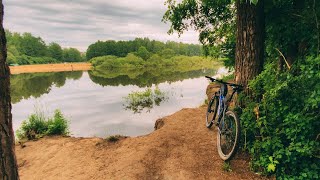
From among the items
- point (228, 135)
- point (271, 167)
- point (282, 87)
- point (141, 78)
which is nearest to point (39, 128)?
point (228, 135)

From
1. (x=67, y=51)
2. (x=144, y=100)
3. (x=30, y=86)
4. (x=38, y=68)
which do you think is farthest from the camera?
(x=67, y=51)

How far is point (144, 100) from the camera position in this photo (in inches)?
781

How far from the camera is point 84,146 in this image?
24.1ft

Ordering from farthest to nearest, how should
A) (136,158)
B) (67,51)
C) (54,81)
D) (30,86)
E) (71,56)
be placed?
(67,51)
(71,56)
(54,81)
(30,86)
(136,158)

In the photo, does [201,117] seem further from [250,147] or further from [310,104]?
[310,104]

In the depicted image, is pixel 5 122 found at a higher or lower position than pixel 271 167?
higher

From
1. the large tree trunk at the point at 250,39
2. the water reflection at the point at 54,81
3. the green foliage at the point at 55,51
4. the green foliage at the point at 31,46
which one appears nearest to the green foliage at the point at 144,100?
the water reflection at the point at 54,81

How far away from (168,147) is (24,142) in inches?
206

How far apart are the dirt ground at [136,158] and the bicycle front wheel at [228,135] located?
0.71 feet

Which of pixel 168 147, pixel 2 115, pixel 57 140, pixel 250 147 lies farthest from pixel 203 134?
pixel 2 115

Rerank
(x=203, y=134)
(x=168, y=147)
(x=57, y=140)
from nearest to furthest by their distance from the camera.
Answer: (x=168, y=147), (x=203, y=134), (x=57, y=140)

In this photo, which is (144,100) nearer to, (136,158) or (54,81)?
(136,158)

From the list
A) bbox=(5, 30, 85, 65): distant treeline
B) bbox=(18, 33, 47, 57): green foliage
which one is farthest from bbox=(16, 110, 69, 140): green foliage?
bbox=(18, 33, 47, 57): green foliage

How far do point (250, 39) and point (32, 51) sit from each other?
113 m
